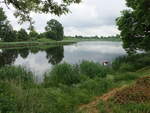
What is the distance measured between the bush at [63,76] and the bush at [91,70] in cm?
117

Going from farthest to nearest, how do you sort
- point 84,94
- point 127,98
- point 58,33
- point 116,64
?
point 58,33 → point 116,64 → point 84,94 → point 127,98

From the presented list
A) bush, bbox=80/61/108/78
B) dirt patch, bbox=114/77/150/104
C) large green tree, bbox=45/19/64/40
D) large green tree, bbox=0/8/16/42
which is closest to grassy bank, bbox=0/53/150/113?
bush, bbox=80/61/108/78

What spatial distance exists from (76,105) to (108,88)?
2.27 m

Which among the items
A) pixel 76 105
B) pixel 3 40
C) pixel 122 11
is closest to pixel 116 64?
pixel 122 11

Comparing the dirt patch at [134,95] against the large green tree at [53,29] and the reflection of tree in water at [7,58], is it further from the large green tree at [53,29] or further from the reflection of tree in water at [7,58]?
the large green tree at [53,29]

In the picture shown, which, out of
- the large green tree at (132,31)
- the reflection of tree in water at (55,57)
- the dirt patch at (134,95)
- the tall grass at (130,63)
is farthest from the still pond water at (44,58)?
the dirt patch at (134,95)

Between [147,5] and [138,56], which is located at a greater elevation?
[147,5]

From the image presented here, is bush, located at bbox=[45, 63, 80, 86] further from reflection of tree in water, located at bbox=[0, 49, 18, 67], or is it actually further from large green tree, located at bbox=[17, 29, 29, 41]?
large green tree, located at bbox=[17, 29, 29, 41]

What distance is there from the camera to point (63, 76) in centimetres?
958

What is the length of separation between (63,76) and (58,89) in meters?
2.23

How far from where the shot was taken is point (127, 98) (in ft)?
17.5

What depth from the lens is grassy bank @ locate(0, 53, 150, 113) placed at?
4.68 meters

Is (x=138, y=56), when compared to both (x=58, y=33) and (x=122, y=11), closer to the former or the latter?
(x=122, y=11)

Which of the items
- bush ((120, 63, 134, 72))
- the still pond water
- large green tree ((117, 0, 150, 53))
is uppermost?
large green tree ((117, 0, 150, 53))
